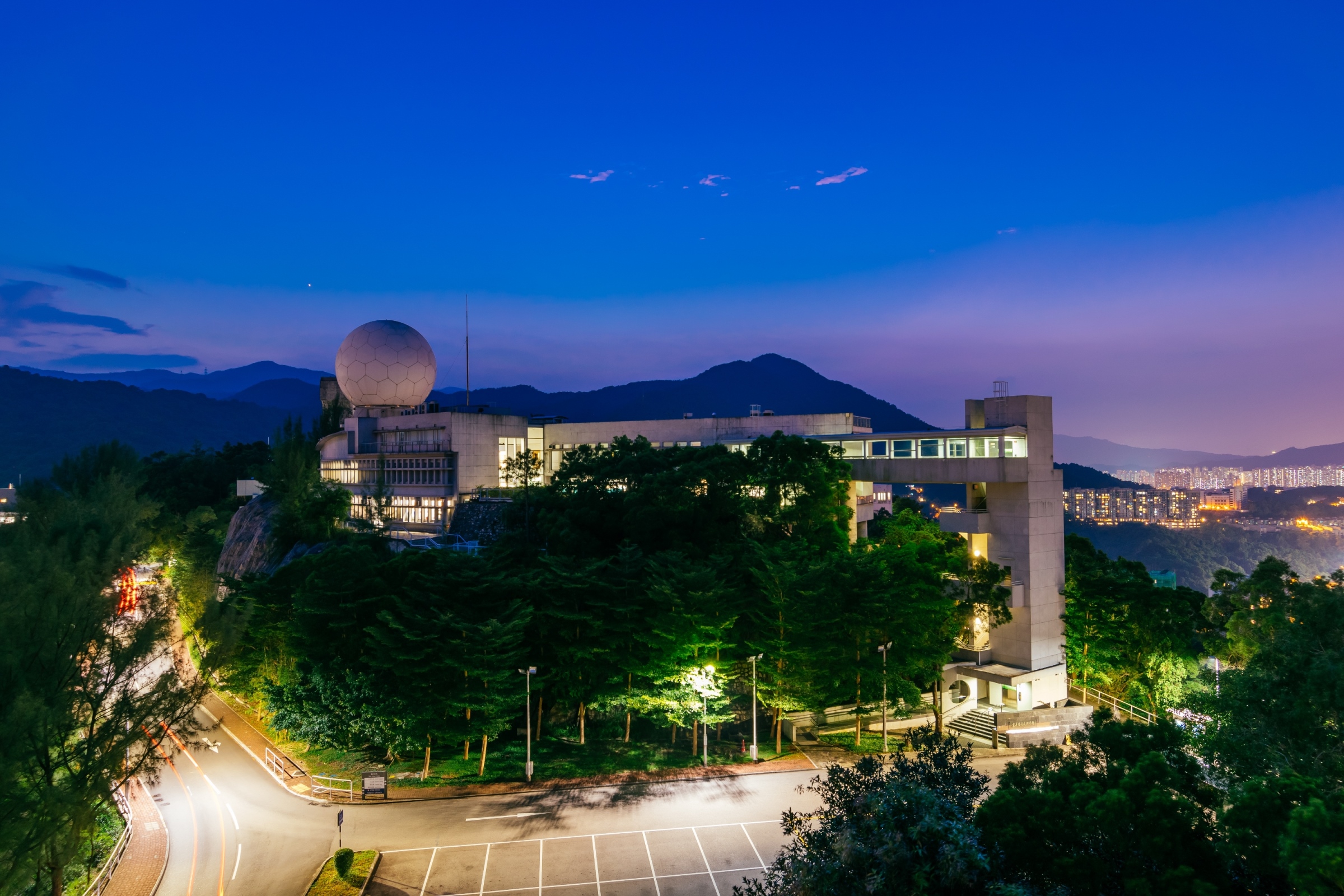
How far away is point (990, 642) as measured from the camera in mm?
36438

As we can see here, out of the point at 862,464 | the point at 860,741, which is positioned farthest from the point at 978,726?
the point at 862,464

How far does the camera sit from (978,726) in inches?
1314

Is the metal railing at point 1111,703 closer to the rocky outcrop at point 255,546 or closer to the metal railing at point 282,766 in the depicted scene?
the metal railing at point 282,766

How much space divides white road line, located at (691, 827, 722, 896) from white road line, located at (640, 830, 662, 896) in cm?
145

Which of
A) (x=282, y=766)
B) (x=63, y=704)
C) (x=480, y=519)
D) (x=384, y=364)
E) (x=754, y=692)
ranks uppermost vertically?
(x=384, y=364)

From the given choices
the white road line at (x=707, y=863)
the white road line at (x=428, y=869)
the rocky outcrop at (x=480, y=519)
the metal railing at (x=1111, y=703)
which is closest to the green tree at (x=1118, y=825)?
the white road line at (x=707, y=863)

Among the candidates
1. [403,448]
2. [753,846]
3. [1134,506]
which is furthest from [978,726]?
[1134,506]

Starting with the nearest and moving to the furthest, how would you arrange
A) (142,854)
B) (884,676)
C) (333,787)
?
(142,854) < (333,787) < (884,676)

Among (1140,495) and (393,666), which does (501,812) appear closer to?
(393,666)

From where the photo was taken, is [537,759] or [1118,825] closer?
[1118,825]

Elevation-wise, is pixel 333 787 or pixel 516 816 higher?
pixel 516 816

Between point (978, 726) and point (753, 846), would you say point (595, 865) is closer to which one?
point (753, 846)

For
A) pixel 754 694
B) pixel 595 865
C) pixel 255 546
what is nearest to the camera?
pixel 595 865

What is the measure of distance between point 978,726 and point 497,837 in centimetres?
2266
